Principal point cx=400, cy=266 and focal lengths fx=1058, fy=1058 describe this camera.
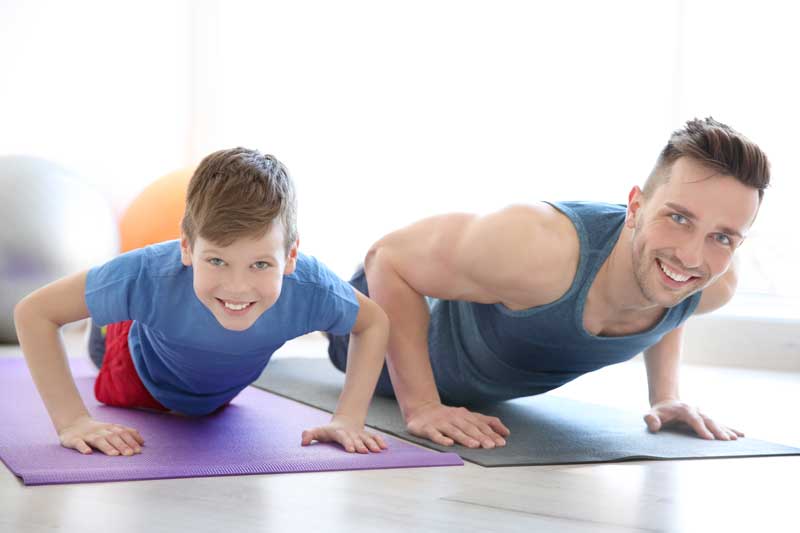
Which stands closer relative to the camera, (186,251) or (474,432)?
(186,251)

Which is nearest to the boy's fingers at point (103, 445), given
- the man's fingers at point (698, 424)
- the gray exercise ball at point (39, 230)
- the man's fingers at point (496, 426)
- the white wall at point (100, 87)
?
the man's fingers at point (496, 426)

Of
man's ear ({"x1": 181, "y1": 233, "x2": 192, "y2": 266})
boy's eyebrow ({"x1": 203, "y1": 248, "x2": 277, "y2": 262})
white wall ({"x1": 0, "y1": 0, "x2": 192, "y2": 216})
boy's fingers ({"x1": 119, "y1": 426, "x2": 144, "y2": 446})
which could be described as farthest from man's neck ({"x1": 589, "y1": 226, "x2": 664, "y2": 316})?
white wall ({"x1": 0, "y1": 0, "x2": 192, "y2": 216})

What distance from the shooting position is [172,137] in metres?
4.58

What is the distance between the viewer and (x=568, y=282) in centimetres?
196

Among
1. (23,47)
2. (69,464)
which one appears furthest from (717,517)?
(23,47)

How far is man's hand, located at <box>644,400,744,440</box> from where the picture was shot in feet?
7.09

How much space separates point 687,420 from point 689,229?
547 millimetres

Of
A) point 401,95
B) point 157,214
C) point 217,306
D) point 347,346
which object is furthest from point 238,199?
point 401,95

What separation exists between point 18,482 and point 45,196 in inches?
80.2

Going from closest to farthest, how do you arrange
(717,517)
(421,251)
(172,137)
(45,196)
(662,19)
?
(717,517) < (421,251) < (45,196) < (662,19) < (172,137)

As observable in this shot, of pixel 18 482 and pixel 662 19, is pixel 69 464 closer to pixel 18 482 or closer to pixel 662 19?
pixel 18 482

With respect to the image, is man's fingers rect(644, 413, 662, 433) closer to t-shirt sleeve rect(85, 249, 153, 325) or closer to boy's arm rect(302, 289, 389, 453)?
boy's arm rect(302, 289, 389, 453)

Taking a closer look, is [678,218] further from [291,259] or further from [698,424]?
[291,259]

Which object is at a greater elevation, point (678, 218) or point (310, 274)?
point (678, 218)
